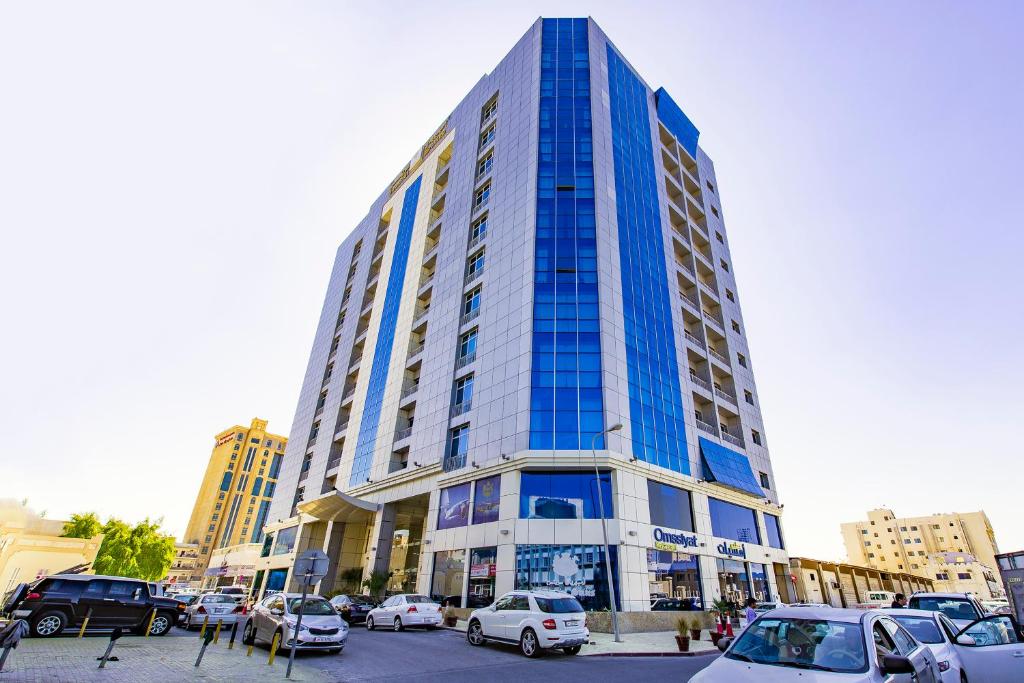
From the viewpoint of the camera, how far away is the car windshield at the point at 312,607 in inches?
575

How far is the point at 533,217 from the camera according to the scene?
3475 cm

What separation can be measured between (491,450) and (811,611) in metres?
23.2

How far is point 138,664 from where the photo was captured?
38.0 feet

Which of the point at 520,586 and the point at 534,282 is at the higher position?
the point at 534,282

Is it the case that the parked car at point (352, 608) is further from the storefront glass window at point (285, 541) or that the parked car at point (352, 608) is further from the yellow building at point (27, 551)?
the storefront glass window at point (285, 541)

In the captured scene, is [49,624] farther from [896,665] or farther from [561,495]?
[896,665]

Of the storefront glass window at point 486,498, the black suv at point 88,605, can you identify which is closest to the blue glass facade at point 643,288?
the storefront glass window at point 486,498

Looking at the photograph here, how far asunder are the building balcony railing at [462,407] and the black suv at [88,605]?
18.1m

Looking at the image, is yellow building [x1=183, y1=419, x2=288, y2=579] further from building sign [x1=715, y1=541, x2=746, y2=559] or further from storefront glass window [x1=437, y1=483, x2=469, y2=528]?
building sign [x1=715, y1=541, x2=746, y2=559]

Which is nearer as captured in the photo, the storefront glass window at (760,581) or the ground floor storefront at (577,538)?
the ground floor storefront at (577,538)

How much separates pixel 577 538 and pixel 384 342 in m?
28.4

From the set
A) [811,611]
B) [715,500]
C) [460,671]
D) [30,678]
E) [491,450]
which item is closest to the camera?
[811,611]

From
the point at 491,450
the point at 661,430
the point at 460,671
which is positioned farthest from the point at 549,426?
the point at 460,671

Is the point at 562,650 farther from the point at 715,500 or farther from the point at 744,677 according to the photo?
the point at 715,500
